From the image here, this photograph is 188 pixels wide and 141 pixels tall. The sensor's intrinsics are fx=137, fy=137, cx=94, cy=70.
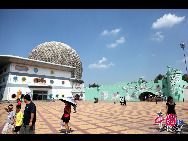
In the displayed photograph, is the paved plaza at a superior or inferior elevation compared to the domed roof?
inferior

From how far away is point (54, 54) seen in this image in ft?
147

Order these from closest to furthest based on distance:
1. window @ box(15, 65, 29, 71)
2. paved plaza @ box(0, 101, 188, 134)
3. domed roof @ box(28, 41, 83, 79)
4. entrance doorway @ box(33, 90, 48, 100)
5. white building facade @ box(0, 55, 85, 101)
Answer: paved plaza @ box(0, 101, 188, 134), white building facade @ box(0, 55, 85, 101), window @ box(15, 65, 29, 71), entrance doorway @ box(33, 90, 48, 100), domed roof @ box(28, 41, 83, 79)

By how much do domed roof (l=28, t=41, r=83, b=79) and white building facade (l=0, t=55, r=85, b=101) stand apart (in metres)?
9.57

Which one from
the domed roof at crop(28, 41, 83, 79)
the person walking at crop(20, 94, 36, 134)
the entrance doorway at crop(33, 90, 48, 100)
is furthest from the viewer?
the domed roof at crop(28, 41, 83, 79)

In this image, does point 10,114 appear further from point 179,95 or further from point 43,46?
point 43,46

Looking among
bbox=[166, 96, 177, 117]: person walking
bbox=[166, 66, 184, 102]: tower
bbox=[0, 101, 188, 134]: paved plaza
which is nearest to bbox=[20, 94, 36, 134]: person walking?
bbox=[0, 101, 188, 134]: paved plaza

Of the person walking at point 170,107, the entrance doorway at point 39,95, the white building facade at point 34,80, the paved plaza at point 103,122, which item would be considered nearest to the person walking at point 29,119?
the paved plaza at point 103,122

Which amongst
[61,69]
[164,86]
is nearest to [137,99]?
[164,86]

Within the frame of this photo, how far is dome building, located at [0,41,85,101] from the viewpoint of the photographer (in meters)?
27.4

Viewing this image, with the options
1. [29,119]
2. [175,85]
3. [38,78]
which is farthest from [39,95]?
[29,119]

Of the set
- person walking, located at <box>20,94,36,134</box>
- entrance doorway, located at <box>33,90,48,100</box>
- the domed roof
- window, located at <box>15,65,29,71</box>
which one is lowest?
entrance doorway, located at <box>33,90,48,100</box>

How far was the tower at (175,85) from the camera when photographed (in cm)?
2494

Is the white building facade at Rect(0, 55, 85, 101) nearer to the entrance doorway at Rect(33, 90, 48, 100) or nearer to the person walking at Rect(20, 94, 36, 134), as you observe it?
the entrance doorway at Rect(33, 90, 48, 100)
